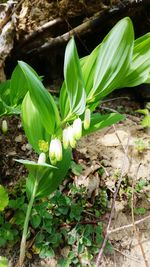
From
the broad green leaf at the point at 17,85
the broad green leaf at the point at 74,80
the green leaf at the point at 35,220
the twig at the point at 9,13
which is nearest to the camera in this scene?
the broad green leaf at the point at 74,80

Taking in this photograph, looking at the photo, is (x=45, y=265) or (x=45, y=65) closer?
(x=45, y=265)

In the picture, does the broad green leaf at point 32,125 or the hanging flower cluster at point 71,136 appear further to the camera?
the broad green leaf at point 32,125

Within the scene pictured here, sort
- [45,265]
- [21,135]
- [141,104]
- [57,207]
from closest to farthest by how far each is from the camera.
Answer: [45,265] < [57,207] < [21,135] < [141,104]

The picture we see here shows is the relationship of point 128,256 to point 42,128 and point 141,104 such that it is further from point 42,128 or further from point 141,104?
point 141,104

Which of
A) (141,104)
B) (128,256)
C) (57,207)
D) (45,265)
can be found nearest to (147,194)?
(128,256)

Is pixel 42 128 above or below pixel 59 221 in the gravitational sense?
above

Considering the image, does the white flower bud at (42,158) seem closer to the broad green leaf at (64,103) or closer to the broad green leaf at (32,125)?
the broad green leaf at (32,125)

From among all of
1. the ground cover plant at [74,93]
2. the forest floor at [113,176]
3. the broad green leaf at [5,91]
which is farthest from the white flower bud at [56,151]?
the broad green leaf at [5,91]

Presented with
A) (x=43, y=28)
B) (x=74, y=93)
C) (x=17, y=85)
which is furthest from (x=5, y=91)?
(x=74, y=93)

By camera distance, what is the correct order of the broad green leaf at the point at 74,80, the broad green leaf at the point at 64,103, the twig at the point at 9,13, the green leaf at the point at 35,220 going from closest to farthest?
the broad green leaf at the point at 74,80 → the broad green leaf at the point at 64,103 → the green leaf at the point at 35,220 → the twig at the point at 9,13

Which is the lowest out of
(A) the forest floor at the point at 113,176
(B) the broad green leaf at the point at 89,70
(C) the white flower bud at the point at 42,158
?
(A) the forest floor at the point at 113,176
